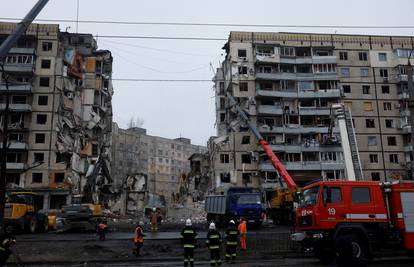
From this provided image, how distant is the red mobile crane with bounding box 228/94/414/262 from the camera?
15148 millimetres

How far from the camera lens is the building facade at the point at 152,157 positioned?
11300 cm

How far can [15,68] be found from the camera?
58.7 meters

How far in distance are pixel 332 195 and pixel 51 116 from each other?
5054 centimetres

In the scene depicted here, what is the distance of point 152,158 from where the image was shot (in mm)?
125750

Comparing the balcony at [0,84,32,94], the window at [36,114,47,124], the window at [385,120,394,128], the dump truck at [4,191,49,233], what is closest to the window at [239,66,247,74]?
the window at [385,120,394,128]

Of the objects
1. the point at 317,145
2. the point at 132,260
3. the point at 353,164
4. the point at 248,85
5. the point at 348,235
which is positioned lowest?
the point at 132,260

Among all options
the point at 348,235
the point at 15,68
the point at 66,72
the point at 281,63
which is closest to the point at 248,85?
the point at 281,63

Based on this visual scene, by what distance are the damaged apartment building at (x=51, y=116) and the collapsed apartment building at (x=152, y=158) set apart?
41.4 metres

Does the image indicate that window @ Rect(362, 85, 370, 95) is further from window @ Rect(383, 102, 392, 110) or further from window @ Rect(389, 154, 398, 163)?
window @ Rect(389, 154, 398, 163)

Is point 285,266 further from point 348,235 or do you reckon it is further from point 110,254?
point 110,254

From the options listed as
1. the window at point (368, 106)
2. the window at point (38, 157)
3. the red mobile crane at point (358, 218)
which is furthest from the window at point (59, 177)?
the red mobile crane at point (358, 218)

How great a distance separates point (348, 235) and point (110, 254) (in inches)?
423

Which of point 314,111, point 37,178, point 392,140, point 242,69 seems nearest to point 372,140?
point 392,140

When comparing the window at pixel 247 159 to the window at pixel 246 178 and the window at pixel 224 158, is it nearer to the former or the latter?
the window at pixel 246 178
